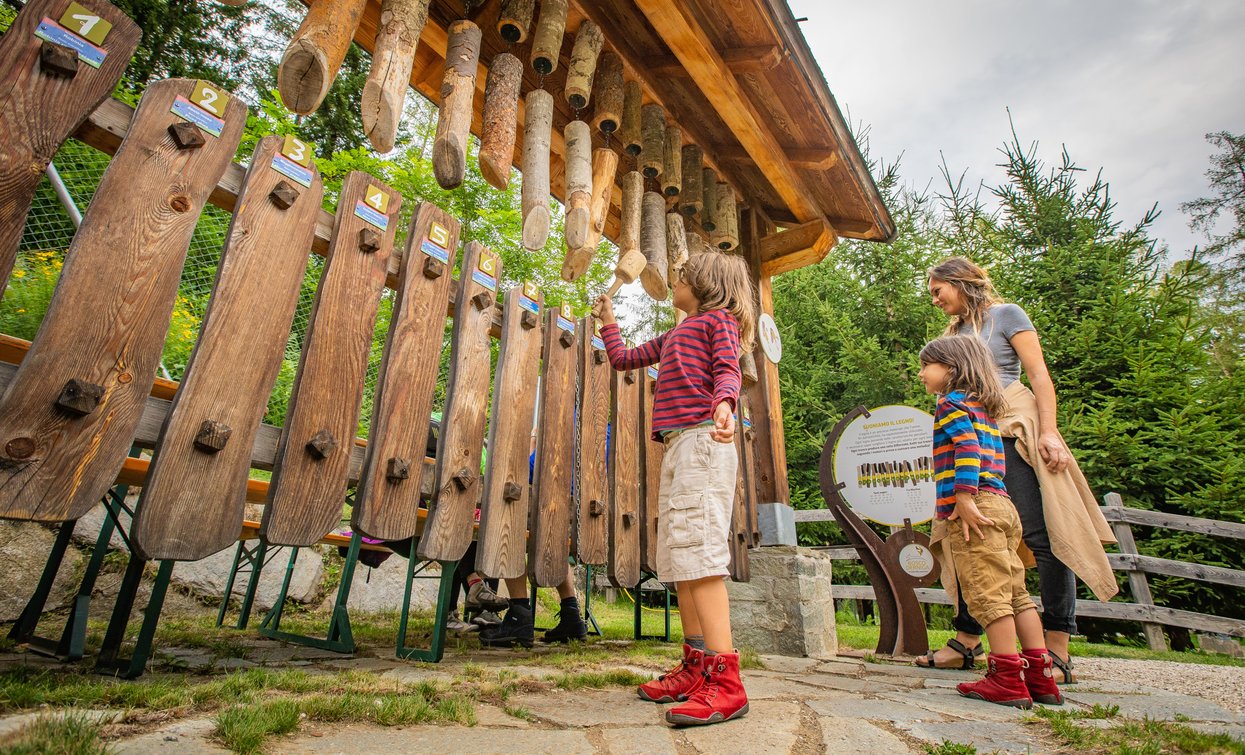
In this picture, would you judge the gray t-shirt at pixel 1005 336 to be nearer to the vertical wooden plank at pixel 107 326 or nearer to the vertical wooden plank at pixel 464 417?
the vertical wooden plank at pixel 464 417

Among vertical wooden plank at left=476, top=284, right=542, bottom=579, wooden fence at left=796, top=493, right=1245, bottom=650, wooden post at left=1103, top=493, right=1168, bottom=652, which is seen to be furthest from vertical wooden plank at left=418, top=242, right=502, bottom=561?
wooden post at left=1103, top=493, right=1168, bottom=652

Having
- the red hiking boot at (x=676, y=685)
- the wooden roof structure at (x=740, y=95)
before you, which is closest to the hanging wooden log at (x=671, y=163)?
the wooden roof structure at (x=740, y=95)

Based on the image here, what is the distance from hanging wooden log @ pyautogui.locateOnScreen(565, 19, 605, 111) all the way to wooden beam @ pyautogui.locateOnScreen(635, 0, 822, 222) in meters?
0.29

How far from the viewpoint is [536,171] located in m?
2.84

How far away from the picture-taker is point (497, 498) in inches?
93.6

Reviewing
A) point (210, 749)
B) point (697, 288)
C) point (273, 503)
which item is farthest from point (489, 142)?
point (210, 749)

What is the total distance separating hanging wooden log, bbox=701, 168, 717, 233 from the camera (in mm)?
4434

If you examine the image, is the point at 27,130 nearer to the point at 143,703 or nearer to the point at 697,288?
the point at 143,703

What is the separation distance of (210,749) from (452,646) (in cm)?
225

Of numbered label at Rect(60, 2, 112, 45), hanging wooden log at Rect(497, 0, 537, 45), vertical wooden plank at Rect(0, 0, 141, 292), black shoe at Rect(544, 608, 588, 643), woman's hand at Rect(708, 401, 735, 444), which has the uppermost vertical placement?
hanging wooden log at Rect(497, 0, 537, 45)

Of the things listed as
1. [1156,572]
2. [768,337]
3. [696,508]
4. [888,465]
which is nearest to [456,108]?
[696,508]

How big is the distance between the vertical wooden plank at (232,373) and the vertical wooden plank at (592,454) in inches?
55.6

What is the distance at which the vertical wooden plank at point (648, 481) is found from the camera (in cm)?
320

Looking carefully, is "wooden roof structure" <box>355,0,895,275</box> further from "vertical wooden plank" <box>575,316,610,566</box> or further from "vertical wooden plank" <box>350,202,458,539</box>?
"vertical wooden plank" <box>350,202,458,539</box>
